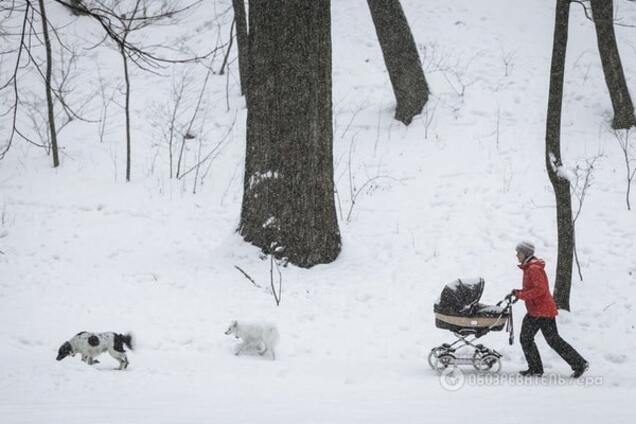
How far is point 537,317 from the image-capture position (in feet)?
22.1

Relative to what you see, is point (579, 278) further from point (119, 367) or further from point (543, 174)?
point (119, 367)

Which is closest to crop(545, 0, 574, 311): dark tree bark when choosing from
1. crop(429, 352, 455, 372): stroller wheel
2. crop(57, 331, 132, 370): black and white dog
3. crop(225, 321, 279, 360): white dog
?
crop(429, 352, 455, 372): stroller wheel

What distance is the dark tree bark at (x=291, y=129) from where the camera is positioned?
29.8 feet

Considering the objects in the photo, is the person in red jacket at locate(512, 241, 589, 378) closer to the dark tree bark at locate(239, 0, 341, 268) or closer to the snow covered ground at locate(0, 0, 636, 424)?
the snow covered ground at locate(0, 0, 636, 424)

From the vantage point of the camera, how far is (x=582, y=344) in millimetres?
7625

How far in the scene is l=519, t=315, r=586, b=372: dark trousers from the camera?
263 inches

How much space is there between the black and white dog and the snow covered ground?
139 mm

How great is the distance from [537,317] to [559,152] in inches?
92.2

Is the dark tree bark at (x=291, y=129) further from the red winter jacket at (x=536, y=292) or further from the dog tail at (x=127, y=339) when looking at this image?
the red winter jacket at (x=536, y=292)

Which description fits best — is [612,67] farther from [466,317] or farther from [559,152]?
[466,317]

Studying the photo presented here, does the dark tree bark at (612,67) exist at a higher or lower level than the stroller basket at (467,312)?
higher

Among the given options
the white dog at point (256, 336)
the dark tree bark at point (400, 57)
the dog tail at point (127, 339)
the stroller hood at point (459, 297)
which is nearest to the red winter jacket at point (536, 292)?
the stroller hood at point (459, 297)

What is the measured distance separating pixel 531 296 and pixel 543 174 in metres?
5.28

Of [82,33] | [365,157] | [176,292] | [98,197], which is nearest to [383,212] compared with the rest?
[365,157]
